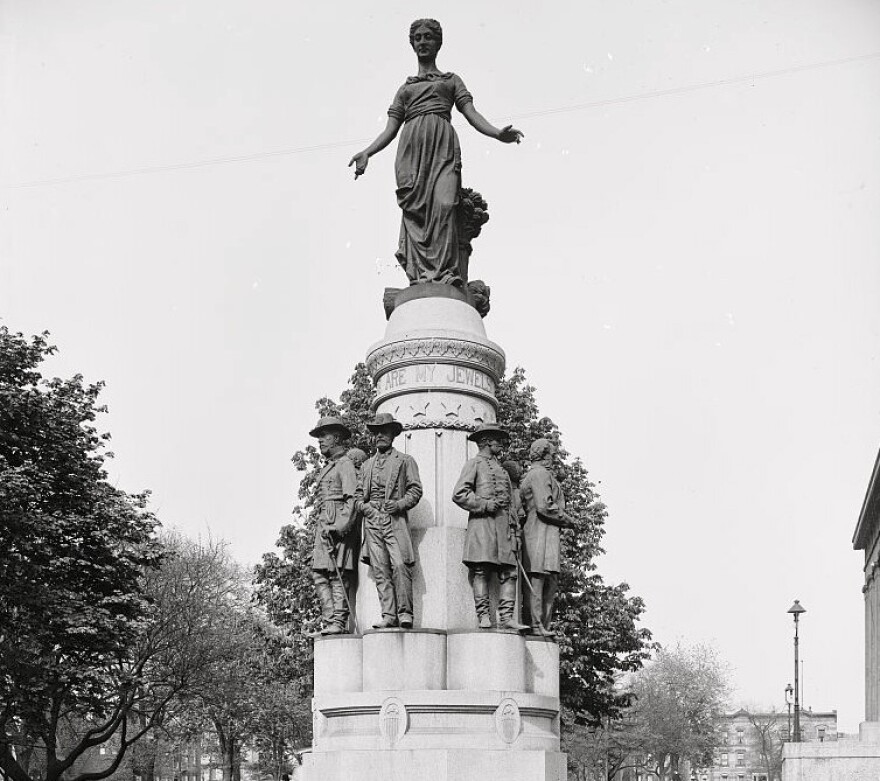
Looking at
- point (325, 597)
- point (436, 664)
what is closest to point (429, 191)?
point (325, 597)

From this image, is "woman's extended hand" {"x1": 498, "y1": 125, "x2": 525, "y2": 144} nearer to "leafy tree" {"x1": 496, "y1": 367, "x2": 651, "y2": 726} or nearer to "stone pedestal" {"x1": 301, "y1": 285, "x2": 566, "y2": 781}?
"stone pedestal" {"x1": 301, "y1": 285, "x2": 566, "y2": 781}

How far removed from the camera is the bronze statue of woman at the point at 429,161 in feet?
42.2

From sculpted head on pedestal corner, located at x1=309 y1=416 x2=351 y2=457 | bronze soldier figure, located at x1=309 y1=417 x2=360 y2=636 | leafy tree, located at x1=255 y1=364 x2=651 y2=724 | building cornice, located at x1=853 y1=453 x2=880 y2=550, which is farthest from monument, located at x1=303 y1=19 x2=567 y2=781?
building cornice, located at x1=853 y1=453 x2=880 y2=550

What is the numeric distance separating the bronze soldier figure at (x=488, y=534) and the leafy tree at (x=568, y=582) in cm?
1575

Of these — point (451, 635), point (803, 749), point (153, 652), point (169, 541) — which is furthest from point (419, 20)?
point (169, 541)

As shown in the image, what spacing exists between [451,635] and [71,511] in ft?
59.1

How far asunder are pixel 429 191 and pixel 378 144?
2.73ft

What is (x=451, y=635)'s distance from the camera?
1094 cm

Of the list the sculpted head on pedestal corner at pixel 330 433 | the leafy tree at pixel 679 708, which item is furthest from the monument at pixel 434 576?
the leafy tree at pixel 679 708

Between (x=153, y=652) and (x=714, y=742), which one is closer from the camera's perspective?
(x=153, y=652)

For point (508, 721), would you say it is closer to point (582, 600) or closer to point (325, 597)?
point (325, 597)

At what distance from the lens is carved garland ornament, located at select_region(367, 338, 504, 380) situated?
12.0m

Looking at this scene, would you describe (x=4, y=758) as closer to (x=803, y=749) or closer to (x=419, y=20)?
(x=803, y=749)

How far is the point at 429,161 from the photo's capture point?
42.5ft
